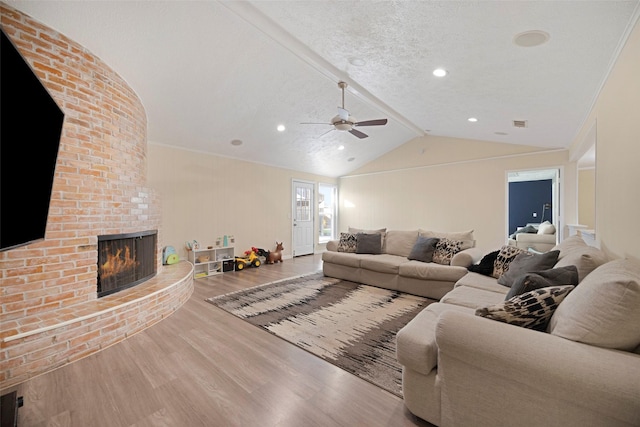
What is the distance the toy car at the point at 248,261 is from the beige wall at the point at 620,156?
5152 mm

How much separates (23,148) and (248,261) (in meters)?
4.48

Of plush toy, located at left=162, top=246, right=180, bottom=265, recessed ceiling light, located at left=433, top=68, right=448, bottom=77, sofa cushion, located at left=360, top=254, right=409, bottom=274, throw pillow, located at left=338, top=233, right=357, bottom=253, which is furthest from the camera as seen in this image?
throw pillow, located at left=338, top=233, right=357, bottom=253

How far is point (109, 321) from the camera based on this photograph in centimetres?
239

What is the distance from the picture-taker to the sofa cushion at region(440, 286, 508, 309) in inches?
85.8

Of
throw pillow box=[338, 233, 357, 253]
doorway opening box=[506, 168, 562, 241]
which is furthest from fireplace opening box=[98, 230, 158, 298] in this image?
doorway opening box=[506, 168, 562, 241]

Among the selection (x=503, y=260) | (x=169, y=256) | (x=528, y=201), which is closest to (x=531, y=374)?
(x=503, y=260)

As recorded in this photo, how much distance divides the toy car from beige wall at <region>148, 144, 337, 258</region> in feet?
1.17

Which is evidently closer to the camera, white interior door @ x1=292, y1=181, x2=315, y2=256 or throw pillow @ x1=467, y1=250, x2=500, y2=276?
throw pillow @ x1=467, y1=250, x2=500, y2=276

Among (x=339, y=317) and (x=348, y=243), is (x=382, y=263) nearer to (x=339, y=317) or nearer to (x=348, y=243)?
(x=348, y=243)

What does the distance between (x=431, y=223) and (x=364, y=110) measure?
331 cm

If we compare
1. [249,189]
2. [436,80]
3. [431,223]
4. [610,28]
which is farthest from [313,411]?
[431,223]

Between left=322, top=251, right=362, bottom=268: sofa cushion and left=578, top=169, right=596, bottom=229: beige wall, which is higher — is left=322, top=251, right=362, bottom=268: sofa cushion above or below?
below

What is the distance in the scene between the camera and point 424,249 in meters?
4.09

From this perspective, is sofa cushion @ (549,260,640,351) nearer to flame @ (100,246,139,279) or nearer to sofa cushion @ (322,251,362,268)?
sofa cushion @ (322,251,362,268)
